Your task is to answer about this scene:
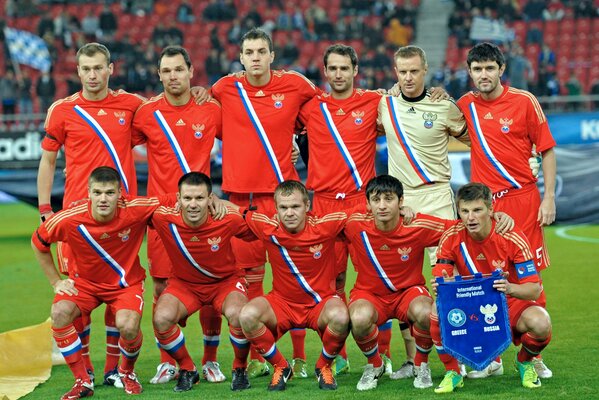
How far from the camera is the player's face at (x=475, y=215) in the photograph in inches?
232

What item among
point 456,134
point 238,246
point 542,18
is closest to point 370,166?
point 456,134

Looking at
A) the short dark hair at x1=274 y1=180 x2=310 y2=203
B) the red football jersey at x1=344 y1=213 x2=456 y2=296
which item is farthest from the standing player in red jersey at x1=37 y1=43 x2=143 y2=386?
the red football jersey at x1=344 y1=213 x2=456 y2=296

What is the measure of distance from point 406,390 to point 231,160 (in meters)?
2.00

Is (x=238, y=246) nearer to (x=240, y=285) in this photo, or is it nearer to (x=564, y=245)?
(x=240, y=285)

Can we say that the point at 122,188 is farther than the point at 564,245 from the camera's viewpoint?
No

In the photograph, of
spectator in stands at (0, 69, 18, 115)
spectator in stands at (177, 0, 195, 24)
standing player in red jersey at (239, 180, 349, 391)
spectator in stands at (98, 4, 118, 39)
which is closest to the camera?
standing player in red jersey at (239, 180, 349, 391)

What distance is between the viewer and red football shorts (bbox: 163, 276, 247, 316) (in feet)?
21.2

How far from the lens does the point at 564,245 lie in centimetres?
1297

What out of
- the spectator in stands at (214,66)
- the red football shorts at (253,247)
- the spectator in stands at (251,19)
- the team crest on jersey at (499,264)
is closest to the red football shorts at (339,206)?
the red football shorts at (253,247)

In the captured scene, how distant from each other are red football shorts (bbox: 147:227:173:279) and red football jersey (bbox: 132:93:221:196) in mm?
309

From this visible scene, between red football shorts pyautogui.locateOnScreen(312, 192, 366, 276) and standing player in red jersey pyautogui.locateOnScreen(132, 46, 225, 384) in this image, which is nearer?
red football shorts pyautogui.locateOnScreen(312, 192, 366, 276)

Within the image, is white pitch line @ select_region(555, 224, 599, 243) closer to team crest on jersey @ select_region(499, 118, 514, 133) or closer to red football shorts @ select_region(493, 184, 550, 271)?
red football shorts @ select_region(493, 184, 550, 271)

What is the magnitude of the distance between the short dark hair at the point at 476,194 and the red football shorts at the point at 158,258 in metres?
2.07

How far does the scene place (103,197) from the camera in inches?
Result: 243
